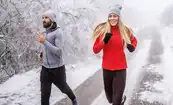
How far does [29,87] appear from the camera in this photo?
347 inches

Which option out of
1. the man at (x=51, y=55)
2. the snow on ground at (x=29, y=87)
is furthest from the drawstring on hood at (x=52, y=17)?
the snow on ground at (x=29, y=87)

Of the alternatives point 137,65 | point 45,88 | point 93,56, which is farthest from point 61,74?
point 93,56

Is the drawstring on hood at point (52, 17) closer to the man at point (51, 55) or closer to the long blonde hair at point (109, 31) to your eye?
the man at point (51, 55)

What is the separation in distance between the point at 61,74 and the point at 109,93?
970 mm

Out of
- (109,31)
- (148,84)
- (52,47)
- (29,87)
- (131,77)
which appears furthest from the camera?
(131,77)

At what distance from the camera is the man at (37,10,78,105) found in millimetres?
5238

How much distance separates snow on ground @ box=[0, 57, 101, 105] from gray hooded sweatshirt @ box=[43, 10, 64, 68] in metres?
2.15

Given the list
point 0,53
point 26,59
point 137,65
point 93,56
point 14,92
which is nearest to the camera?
point 14,92

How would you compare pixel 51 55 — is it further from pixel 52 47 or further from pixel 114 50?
pixel 114 50

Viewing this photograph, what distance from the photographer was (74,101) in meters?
6.02

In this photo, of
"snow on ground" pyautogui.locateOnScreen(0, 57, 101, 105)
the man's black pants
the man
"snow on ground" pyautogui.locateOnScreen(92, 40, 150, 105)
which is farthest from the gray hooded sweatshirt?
"snow on ground" pyautogui.locateOnScreen(92, 40, 150, 105)

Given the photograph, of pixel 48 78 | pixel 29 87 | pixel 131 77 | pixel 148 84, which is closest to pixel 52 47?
pixel 48 78

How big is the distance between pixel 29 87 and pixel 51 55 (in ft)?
12.0

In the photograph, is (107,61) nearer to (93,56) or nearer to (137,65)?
(137,65)
